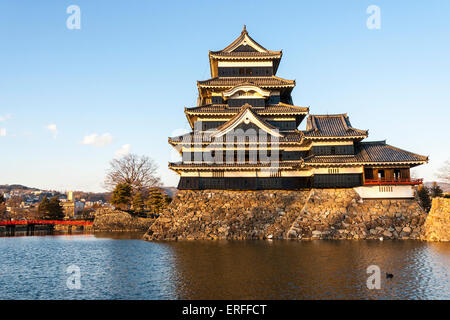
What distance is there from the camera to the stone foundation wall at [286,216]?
28.9 m

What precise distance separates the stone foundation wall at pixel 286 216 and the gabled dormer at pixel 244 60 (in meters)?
15.8

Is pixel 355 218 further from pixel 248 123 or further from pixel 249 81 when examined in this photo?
pixel 249 81

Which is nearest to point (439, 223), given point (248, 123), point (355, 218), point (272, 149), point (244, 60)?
point (355, 218)

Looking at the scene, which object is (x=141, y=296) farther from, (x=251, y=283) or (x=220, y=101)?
(x=220, y=101)

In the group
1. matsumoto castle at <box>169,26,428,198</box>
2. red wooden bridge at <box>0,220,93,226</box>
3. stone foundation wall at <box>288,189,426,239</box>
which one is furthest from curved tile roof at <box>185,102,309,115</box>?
red wooden bridge at <box>0,220,93,226</box>

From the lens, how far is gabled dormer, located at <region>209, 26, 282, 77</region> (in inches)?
1547

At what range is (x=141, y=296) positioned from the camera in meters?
12.8

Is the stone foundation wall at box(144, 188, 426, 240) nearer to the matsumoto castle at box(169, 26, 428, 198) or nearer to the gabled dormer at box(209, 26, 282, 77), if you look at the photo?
the matsumoto castle at box(169, 26, 428, 198)

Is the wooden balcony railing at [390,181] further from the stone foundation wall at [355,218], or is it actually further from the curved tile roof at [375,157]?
the curved tile roof at [375,157]

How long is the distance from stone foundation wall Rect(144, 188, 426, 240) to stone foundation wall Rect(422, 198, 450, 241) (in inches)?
32.0

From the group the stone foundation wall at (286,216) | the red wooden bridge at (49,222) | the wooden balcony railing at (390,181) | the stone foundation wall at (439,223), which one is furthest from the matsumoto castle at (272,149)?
the red wooden bridge at (49,222)

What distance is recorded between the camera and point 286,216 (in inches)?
1214

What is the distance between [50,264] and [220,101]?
80.8 ft
